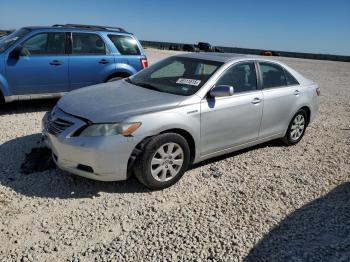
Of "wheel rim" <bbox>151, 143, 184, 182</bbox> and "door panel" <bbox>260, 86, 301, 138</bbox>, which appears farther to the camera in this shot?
"door panel" <bbox>260, 86, 301, 138</bbox>

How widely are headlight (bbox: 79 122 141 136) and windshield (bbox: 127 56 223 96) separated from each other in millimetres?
1024

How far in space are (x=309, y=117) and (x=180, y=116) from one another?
10.8ft

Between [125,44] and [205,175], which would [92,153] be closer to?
[205,175]

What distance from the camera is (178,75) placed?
17.0 feet

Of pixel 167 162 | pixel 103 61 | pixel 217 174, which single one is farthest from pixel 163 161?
pixel 103 61

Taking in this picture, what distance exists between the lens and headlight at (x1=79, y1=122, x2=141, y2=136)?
382cm

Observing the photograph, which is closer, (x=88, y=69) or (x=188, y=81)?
(x=188, y=81)

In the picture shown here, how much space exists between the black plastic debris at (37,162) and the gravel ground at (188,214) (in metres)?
0.09

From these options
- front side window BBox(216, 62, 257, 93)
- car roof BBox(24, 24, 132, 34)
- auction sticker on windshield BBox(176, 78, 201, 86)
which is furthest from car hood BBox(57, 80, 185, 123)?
car roof BBox(24, 24, 132, 34)

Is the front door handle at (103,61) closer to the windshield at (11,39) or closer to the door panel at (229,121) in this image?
the windshield at (11,39)

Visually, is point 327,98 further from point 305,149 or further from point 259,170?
point 259,170

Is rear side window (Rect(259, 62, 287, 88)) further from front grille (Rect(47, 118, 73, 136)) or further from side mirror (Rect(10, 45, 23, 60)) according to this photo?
side mirror (Rect(10, 45, 23, 60))

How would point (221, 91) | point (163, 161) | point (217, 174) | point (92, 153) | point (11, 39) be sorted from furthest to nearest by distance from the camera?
point (11, 39) → point (217, 174) → point (221, 91) → point (163, 161) → point (92, 153)

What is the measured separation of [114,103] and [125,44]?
422cm
